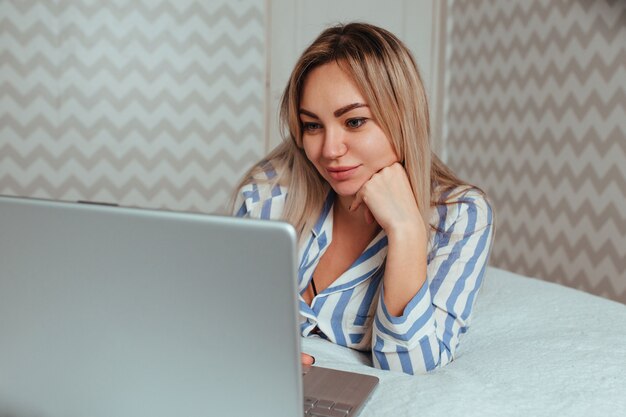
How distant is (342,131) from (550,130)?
1.49m

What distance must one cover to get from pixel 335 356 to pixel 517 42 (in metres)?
1.90

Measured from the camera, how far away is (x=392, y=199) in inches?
44.4

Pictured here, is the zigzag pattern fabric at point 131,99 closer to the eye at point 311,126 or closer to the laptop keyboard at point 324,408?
the eye at point 311,126

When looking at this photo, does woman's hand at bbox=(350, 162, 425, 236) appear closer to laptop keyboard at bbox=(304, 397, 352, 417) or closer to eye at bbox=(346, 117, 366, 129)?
eye at bbox=(346, 117, 366, 129)

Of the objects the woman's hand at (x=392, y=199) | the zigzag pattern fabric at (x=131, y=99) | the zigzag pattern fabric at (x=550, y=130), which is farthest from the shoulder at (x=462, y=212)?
the zigzag pattern fabric at (x=131, y=99)

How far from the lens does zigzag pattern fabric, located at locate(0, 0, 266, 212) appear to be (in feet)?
9.80

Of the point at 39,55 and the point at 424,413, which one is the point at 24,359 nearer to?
the point at 424,413

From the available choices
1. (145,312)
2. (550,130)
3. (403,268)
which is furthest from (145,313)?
(550,130)

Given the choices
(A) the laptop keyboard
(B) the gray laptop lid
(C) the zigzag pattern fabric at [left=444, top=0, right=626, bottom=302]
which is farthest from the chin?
(C) the zigzag pattern fabric at [left=444, top=0, right=626, bottom=302]

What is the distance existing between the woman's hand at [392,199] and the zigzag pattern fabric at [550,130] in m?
1.23

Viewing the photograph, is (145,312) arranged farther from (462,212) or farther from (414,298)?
(462,212)

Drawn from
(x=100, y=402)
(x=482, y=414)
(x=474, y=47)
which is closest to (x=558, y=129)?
(x=474, y=47)

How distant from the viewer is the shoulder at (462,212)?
3.99ft

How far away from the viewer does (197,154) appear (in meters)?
3.16
